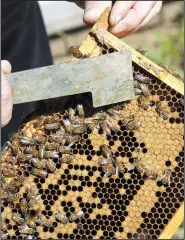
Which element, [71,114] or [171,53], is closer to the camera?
[71,114]

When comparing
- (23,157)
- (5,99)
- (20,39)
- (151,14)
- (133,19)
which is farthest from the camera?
(20,39)

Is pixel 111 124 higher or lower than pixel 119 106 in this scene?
lower

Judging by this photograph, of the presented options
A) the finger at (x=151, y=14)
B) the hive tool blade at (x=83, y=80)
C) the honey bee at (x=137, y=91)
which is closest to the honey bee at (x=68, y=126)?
the hive tool blade at (x=83, y=80)

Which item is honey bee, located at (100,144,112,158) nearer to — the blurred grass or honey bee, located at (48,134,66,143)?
honey bee, located at (48,134,66,143)

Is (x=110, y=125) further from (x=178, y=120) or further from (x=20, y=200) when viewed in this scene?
(x=20, y=200)

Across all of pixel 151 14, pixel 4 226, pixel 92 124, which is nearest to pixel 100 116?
pixel 92 124

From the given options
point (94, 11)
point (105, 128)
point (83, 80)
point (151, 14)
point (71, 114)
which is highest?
point (94, 11)

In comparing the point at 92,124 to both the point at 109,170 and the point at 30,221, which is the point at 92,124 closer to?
the point at 109,170
